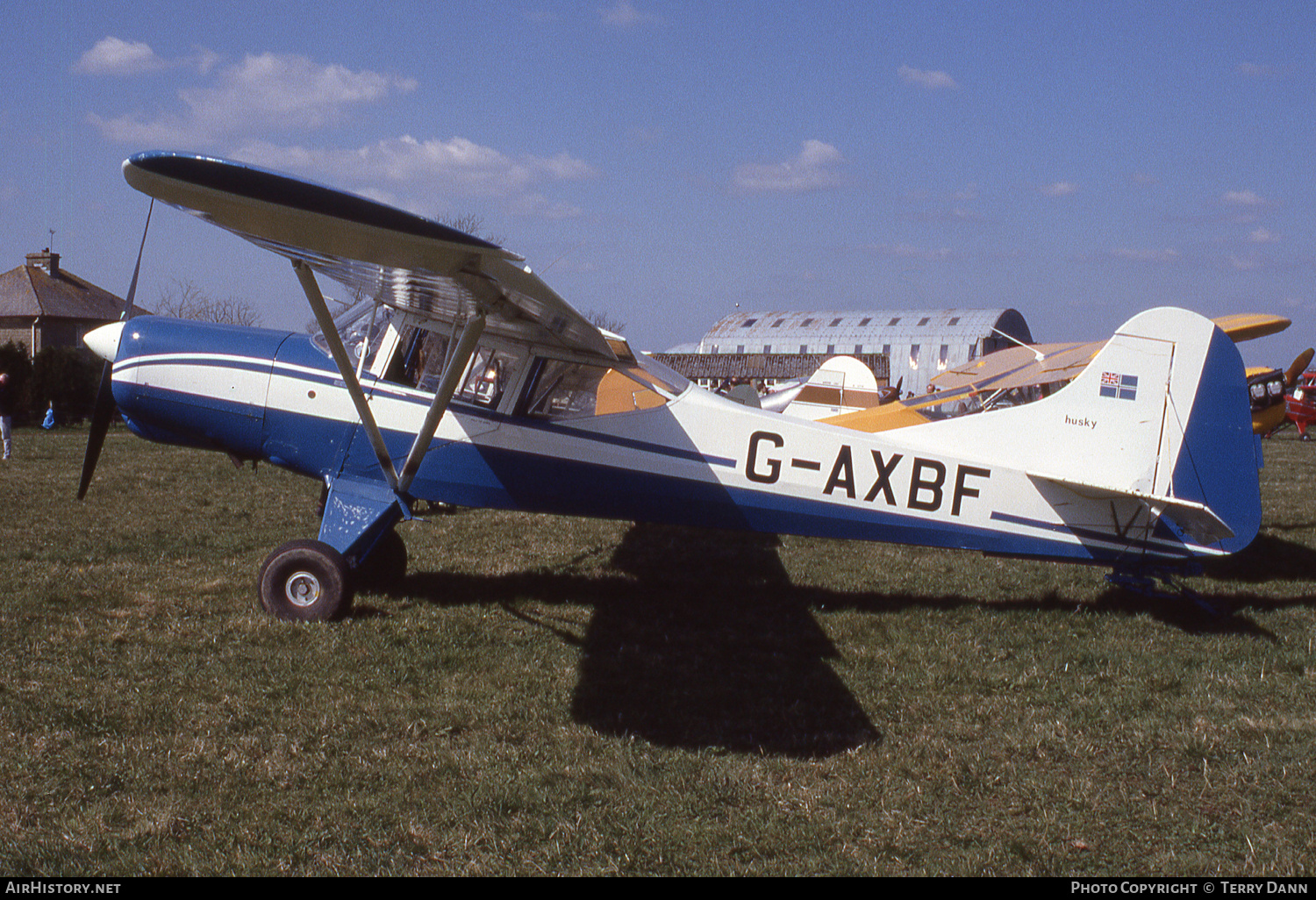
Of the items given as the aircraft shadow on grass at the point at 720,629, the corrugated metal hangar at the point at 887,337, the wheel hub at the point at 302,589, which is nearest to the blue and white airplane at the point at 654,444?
the wheel hub at the point at 302,589

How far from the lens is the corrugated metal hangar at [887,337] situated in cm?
5566

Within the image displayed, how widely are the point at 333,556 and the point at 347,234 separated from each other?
2.68 m

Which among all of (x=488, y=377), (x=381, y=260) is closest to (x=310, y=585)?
(x=488, y=377)

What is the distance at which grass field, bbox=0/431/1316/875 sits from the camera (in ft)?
11.1

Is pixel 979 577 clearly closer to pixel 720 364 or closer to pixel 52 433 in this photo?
pixel 52 433

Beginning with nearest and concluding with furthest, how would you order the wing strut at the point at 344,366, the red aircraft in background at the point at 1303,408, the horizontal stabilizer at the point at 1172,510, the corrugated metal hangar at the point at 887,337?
the wing strut at the point at 344,366 < the horizontal stabilizer at the point at 1172,510 < the red aircraft in background at the point at 1303,408 < the corrugated metal hangar at the point at 887,337

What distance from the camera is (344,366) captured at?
583 cm

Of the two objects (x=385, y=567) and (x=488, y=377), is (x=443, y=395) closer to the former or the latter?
(x=488, y=377)

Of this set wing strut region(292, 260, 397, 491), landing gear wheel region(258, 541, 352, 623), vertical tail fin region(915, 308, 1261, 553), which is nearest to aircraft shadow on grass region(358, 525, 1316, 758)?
landing gear wheel region(258, 541, 352, 623)

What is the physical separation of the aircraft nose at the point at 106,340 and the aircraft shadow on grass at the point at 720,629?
9.02 ft

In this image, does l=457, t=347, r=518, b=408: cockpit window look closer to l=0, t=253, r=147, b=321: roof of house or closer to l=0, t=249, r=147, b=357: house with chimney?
l=0, t=249, r=147, b=357: house with chimney

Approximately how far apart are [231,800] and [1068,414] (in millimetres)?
5494

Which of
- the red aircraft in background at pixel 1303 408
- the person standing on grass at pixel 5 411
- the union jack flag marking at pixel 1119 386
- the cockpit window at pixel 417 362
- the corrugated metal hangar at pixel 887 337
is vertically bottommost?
the person standing on grass at pixel 5 411

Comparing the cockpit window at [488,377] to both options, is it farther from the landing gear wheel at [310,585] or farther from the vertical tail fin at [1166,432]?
the vertical tail fin at [1166,432]
